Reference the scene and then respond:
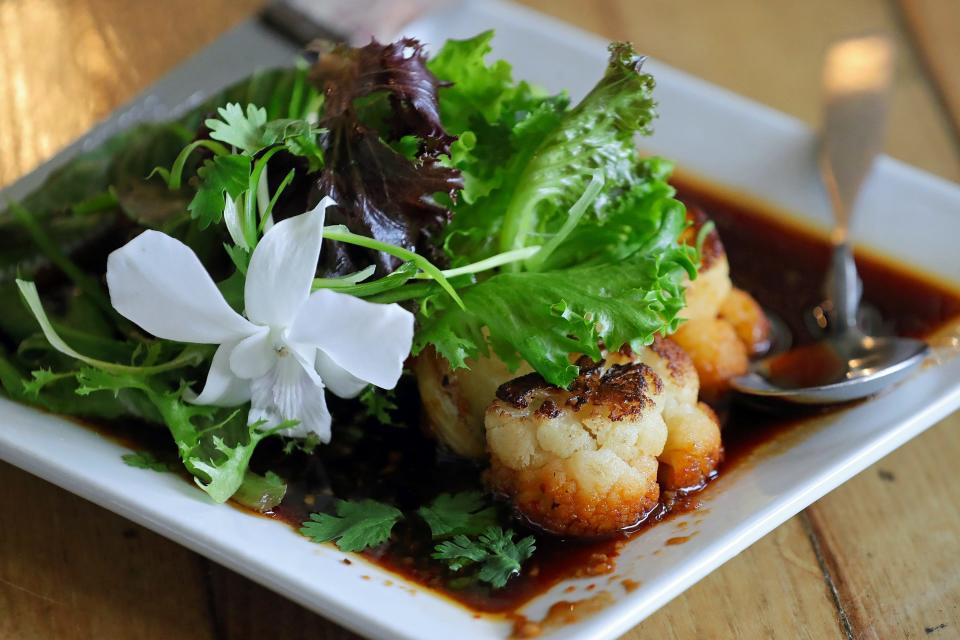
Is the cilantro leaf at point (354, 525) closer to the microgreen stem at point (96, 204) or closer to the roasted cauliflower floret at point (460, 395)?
the roasted cauliflower floret at point (460, 395)

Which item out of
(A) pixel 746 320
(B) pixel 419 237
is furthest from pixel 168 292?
(A) pixel 746 320

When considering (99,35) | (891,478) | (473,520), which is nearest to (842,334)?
(891,478)

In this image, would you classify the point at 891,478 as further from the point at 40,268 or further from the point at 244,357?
the point at 40,268

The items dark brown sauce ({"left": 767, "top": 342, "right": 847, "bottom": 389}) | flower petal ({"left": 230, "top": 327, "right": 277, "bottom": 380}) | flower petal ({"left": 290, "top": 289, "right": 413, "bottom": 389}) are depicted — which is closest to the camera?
flower petal ({"left": 290, "top": 289, "right": 413, "bottom": 389})

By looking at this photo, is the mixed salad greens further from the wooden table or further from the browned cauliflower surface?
the wooden table

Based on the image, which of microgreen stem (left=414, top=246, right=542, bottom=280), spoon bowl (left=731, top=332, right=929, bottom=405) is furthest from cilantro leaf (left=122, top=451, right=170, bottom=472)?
spoon bowl (left=731, top=332, right=929, bottom=405)

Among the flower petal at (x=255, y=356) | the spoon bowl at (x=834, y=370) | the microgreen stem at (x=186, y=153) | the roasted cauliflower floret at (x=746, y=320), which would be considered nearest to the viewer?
the flower petal at (x=255, y=356)

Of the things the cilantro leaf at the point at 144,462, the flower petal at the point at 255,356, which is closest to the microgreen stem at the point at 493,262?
the flower petal at the point at 255,356
